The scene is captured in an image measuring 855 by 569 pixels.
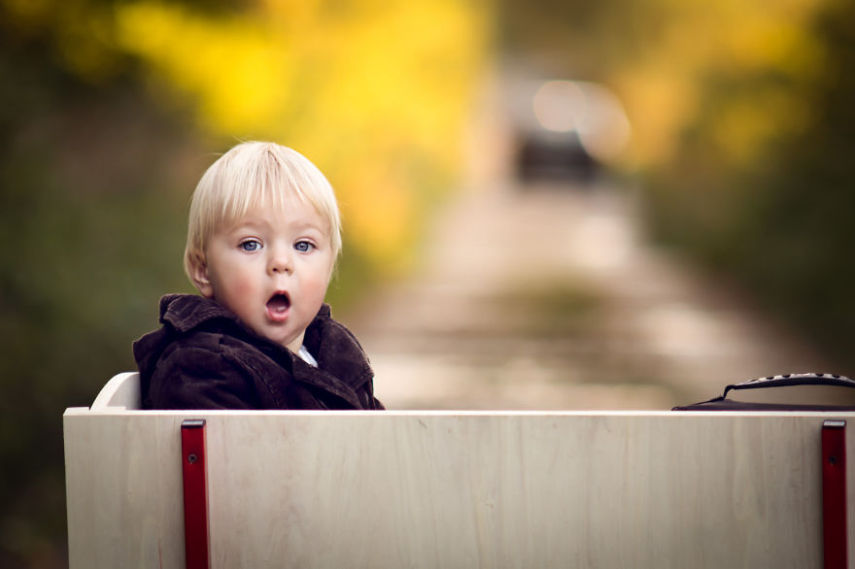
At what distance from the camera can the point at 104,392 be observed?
1972mm

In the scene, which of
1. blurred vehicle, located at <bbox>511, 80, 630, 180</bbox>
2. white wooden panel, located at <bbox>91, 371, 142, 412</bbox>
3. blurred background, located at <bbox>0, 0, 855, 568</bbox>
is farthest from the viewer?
blurred vehicle, located at <bbox>511, 80, 630, 180</bbox>

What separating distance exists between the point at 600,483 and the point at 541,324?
23.1 feet

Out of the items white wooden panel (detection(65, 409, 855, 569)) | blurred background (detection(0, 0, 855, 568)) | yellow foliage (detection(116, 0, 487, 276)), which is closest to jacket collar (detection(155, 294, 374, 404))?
white wooden panel (detection(65, 409, 855, 569))

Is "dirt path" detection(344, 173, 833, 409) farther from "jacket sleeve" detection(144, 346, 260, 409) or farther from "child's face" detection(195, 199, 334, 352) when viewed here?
"jacket sleeve" detection(144, 346, 260, 409)

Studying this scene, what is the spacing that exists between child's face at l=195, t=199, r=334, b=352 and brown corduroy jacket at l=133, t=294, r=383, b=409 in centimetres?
4

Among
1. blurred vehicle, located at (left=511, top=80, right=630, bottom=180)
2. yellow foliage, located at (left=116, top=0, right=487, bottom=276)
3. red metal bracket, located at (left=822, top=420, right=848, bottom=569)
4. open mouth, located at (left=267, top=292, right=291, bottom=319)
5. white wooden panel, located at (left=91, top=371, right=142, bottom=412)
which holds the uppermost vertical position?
blurred vehicle, located at (left=511, top=80, right=630, bottom=180)

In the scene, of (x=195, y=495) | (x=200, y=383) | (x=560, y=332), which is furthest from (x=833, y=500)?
(x=560, y=332)

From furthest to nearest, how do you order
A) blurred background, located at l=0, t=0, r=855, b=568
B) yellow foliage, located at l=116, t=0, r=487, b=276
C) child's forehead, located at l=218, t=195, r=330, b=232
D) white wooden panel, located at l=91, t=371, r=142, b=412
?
yellow foliage, located at l=116, t=0, r=487, b=276 < blurred background, located at l=0, t=0, r=855, b=568 < child's forehead, located at l=218, t=195, r=330, b=232 < white wooden panel, located at l=91, t=371, r=142, b=412

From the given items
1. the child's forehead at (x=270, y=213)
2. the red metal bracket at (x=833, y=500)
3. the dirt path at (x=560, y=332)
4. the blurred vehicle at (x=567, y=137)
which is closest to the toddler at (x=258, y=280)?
the child's forehead at (x=270, y=213)

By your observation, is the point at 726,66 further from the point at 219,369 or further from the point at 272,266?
the point at 219,369

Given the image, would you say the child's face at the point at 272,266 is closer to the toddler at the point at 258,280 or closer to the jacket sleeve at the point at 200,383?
the toddler at the point at 258,280

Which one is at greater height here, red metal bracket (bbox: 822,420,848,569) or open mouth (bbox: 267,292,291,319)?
open mouth (bbox: 267,292,291,319)

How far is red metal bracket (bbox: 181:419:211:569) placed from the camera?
1723 millimetres

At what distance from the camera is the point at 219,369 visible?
2043 mm
